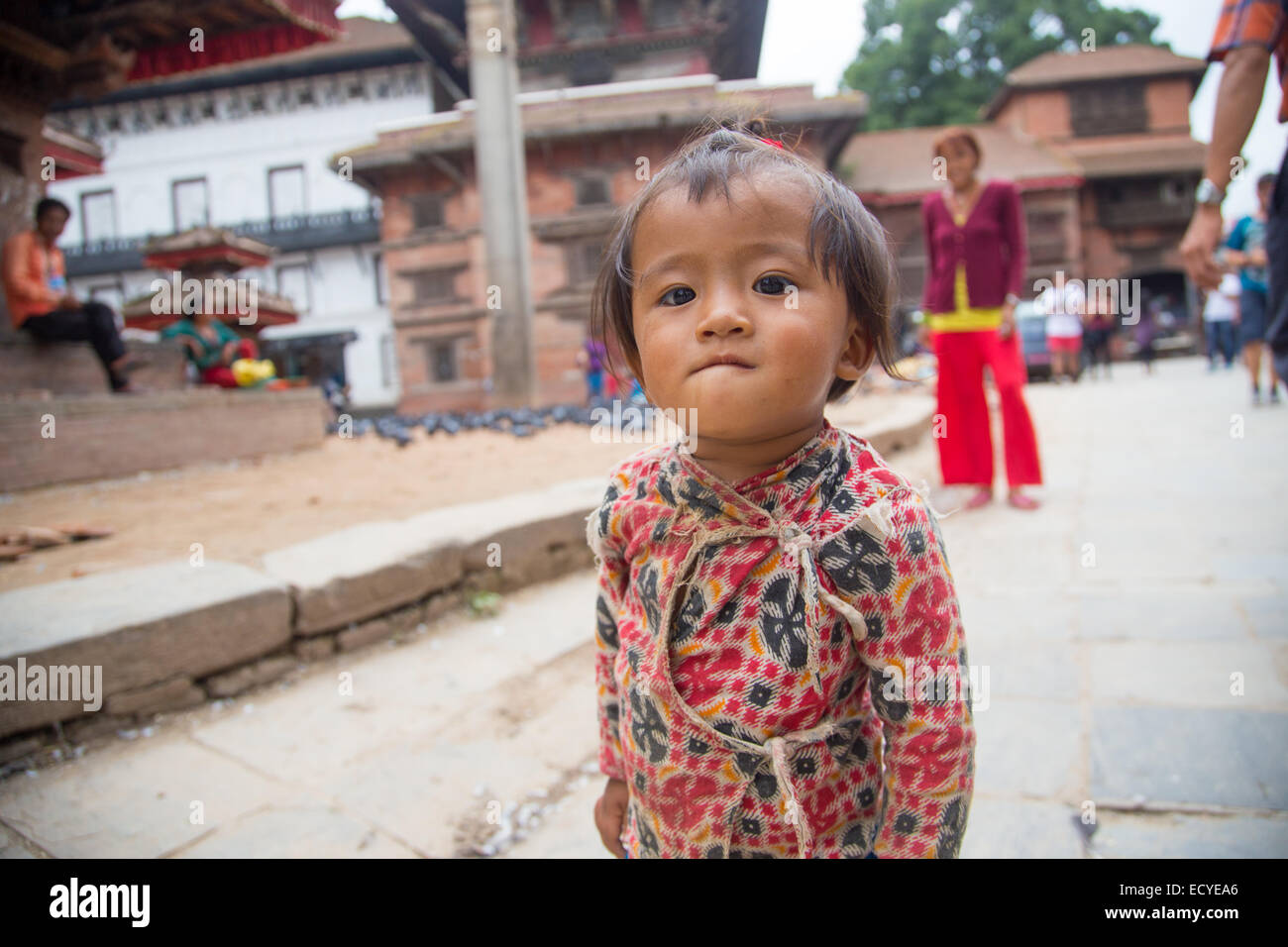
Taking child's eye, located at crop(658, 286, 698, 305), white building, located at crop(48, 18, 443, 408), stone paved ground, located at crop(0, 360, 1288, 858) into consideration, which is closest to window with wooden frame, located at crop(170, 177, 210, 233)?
white building, located at crop(48, 18, 443, 408)

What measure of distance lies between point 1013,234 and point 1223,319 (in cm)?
923

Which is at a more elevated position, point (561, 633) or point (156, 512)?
point (156, 512)

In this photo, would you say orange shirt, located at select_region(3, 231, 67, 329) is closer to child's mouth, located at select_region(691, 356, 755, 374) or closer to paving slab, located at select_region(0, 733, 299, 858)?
paving slab, located at select_region(0, 733, 299, 858)

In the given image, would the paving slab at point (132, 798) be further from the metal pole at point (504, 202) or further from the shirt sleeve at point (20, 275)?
the metal pole at point (504, 202)

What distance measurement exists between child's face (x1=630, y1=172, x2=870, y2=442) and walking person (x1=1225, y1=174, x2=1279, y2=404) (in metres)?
7.24

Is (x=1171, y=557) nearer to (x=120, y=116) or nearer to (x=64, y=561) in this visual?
(x=64, y=561)

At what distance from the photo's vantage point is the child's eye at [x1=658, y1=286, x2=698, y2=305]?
3.09 feet

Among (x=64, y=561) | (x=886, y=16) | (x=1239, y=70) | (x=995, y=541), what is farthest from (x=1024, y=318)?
(x=886, y=16)

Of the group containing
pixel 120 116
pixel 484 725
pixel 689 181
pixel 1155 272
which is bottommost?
pixel 484 725

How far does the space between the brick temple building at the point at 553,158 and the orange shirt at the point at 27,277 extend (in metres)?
12.2

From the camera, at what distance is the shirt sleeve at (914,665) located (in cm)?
92

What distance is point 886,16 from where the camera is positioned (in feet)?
116
